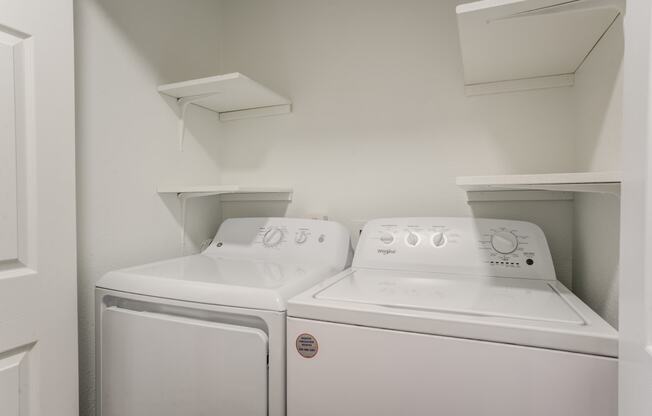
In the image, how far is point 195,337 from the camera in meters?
0.96

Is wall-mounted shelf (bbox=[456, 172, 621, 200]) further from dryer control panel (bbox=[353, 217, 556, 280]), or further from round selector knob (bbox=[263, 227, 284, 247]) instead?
round selector knob (bbox=[263, 227, 284, 247])

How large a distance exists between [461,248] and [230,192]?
958 millimetres

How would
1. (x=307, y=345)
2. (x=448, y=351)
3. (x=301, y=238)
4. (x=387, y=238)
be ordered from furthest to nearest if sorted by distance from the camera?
(x=301, y=238) < (x=387, y=238) < (x=307, y=345) < (x=448, y=351)

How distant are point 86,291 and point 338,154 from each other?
1073 mm

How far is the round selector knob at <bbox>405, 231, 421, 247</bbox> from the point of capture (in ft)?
4.28

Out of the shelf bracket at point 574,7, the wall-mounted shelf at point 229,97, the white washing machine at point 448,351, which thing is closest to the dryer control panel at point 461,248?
the white washing machine at point 448,351

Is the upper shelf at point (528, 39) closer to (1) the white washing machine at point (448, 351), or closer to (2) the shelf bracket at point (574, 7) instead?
(2) the shelf bracket at point (574, 7)

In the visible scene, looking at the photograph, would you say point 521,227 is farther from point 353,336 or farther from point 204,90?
point 204,90

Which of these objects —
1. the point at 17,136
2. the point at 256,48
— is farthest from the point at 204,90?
the point at 17,136

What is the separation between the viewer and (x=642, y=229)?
1.57 ft

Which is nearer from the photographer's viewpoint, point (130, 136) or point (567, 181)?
point (567, 181)

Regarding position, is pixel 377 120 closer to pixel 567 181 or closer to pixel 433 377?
pixel 567 181

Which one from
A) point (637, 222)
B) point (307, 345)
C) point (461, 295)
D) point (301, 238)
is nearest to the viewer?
point (637, 222)

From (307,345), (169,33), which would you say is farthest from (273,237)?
(169,33)
